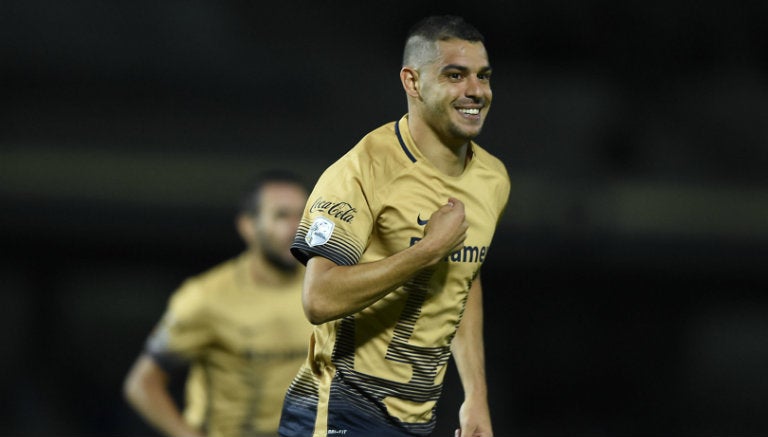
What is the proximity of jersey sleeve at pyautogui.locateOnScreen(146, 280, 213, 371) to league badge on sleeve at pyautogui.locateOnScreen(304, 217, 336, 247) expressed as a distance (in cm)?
171

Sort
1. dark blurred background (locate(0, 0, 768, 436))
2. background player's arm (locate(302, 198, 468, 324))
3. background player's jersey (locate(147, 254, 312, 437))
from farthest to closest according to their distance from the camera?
dark blurred background (locate(0, 0, 768, 436)) < background player's jersey (locate(147, 254, 312, 437)) < background player's arm (locate(302, 198, 468, 324))

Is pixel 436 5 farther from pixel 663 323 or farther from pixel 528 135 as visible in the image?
pixel 663 323

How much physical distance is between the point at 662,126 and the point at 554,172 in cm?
109

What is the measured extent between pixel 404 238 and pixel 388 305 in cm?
19

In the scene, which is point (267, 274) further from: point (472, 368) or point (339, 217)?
point (339, 217)

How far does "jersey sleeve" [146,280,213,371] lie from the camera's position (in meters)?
4.10

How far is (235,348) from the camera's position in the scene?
159 inches

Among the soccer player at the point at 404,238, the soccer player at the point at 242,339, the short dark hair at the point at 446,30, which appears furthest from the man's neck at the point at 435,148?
the soccer player at the point at 242,339

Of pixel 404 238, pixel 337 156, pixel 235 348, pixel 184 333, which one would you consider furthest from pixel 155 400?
pixel 337 156

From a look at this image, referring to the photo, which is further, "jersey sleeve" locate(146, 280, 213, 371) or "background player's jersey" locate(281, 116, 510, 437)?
"jersey sleeve" locate(146, 280, 213, 371)

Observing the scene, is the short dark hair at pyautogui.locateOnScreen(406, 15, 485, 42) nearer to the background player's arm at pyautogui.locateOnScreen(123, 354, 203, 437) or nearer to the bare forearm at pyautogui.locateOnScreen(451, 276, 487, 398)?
the bare forearm at pyautogui.locateOnScreen(451, 276, 487, 398)

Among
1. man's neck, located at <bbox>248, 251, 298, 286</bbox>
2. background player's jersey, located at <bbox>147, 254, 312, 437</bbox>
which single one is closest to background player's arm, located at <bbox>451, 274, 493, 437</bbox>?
background player's jersey, located at <bbox>147, 254, 312, 437</bbox>

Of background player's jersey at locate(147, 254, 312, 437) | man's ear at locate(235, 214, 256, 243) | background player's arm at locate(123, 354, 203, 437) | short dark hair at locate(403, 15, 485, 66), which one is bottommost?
background player's arm at locate(123, 354, 203, 437)

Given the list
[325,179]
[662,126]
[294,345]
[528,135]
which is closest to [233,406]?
[294,345]
